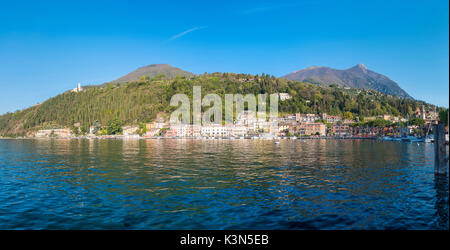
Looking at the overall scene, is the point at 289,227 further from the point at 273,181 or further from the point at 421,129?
the point at 421,129

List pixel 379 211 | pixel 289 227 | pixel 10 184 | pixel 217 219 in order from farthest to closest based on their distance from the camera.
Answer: pixel 10 184 → pixel 379 211 → pixel 217 219 → pixel 289 227

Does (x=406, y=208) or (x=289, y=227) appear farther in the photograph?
(x=406, y=208)

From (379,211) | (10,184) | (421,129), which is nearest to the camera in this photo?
(379,211)

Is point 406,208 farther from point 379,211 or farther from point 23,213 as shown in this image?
point 23,213

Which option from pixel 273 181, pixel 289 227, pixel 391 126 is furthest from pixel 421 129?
pixel 289 227

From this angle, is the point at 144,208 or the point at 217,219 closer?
the point at 217,219

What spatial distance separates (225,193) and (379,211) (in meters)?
8.83

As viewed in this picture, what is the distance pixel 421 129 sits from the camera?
453 feet

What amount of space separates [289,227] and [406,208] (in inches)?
288

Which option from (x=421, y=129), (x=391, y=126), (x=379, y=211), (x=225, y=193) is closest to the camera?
(x=379, y=211)

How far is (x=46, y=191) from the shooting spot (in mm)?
20766
